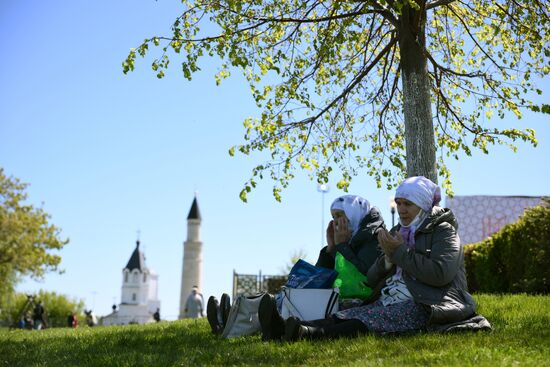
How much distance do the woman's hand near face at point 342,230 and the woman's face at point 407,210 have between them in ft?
2.49

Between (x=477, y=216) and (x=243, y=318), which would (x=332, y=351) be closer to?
(x=243, y=318)

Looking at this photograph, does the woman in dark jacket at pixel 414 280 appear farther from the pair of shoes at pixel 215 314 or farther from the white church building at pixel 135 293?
the white church building at pixel 135 293

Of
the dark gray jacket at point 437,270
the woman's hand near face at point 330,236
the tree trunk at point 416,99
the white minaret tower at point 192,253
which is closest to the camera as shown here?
the dark gray jacket at point 437,270

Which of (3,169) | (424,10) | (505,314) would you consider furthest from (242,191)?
(3,169)

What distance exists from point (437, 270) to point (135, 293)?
124 metres

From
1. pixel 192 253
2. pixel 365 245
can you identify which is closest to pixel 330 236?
pixel 365 245

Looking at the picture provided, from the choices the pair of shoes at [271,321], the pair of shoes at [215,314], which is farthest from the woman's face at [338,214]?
the pair of shoes at [215,314]

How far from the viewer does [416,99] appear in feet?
33.9

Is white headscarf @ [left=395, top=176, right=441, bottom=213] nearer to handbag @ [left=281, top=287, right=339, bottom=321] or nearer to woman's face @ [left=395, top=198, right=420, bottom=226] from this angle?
woman's face @ [left=395, top=198, right=420, bottom=226]

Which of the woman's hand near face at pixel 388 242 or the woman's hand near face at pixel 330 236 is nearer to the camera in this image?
the woman's hand near face at pixel 388 242

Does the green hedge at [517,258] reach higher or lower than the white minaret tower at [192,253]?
lower

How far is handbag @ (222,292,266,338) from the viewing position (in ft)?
22.9

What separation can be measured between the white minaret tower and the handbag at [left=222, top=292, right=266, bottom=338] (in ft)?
332

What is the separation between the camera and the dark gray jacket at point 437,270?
5.64m
